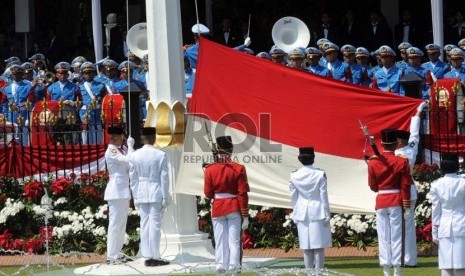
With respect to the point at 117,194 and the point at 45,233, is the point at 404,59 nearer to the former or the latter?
the point at 45,233

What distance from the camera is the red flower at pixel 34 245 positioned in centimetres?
2005

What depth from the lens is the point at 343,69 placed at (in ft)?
76.9

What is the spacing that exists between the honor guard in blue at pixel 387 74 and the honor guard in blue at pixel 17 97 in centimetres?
530

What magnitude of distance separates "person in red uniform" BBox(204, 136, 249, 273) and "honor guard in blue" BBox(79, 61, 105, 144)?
4.79 meters

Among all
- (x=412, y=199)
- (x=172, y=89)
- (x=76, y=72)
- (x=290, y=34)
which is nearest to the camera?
(x=412, y=199)

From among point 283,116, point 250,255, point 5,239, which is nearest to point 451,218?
point 283,116

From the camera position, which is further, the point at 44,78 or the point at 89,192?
the point at 44,78

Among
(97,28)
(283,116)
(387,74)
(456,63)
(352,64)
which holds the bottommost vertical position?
(283,116)

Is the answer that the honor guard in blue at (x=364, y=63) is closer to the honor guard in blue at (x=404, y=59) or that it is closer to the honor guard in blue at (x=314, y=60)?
the honor guard in blue at (x=404, y=59)

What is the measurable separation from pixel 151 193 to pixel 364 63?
6.83m

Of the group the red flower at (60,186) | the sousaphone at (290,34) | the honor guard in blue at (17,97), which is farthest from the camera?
the sousaphone at (290,34)

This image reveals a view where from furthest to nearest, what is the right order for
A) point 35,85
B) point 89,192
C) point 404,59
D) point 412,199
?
point 35,85, point 404,59, point 89,192, point 412,199

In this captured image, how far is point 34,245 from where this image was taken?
20094mm

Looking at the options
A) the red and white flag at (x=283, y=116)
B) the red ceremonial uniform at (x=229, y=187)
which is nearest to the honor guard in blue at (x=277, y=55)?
the red and white flag at (x=283, y=116)
